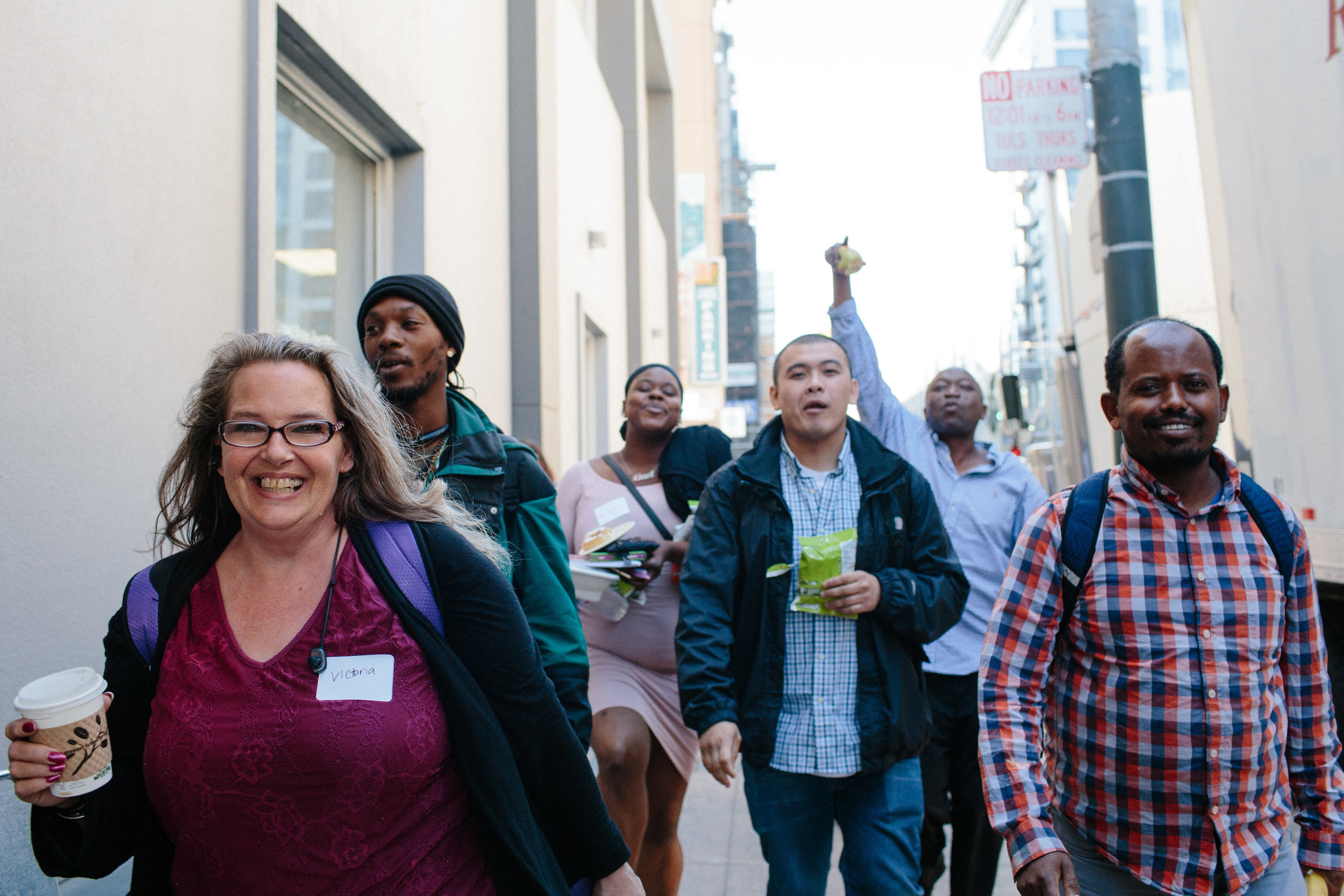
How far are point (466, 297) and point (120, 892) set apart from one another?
4766mm

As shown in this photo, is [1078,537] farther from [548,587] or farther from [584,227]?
[584,227]

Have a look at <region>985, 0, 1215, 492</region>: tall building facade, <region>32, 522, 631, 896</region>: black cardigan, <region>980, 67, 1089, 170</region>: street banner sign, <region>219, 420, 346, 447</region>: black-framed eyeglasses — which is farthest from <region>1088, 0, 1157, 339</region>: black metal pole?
<region>219, 420, 346, 447</region>: black-framed eyeglasses

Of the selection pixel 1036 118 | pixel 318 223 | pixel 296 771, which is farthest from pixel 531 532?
pixel 1036 118

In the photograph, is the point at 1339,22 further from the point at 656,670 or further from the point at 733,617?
the point at 656,670

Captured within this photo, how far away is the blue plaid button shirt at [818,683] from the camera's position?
124 inches

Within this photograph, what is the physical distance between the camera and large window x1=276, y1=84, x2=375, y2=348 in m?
4.96

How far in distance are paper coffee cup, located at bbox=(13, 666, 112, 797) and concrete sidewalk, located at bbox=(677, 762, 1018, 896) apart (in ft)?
10.6

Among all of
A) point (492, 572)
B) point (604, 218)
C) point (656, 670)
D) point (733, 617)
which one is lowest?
point (656, 670)

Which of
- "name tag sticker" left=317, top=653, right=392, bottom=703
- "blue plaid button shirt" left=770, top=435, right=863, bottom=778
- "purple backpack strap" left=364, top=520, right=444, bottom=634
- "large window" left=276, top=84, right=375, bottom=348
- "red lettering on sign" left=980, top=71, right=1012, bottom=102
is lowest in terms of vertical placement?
"blue plaid button shirt" left=770, top=435, right=863, bottom=778

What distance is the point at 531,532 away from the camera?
2.90 m

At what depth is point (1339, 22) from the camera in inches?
157

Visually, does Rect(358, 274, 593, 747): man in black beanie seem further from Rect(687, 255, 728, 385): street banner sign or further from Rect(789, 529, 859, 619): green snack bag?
Rect(687, 255, 728, 385): street banner sign

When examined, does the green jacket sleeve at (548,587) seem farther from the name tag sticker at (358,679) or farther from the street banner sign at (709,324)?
the street banner sign at (709,324)

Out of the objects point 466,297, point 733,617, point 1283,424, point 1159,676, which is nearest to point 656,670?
point 733,617
